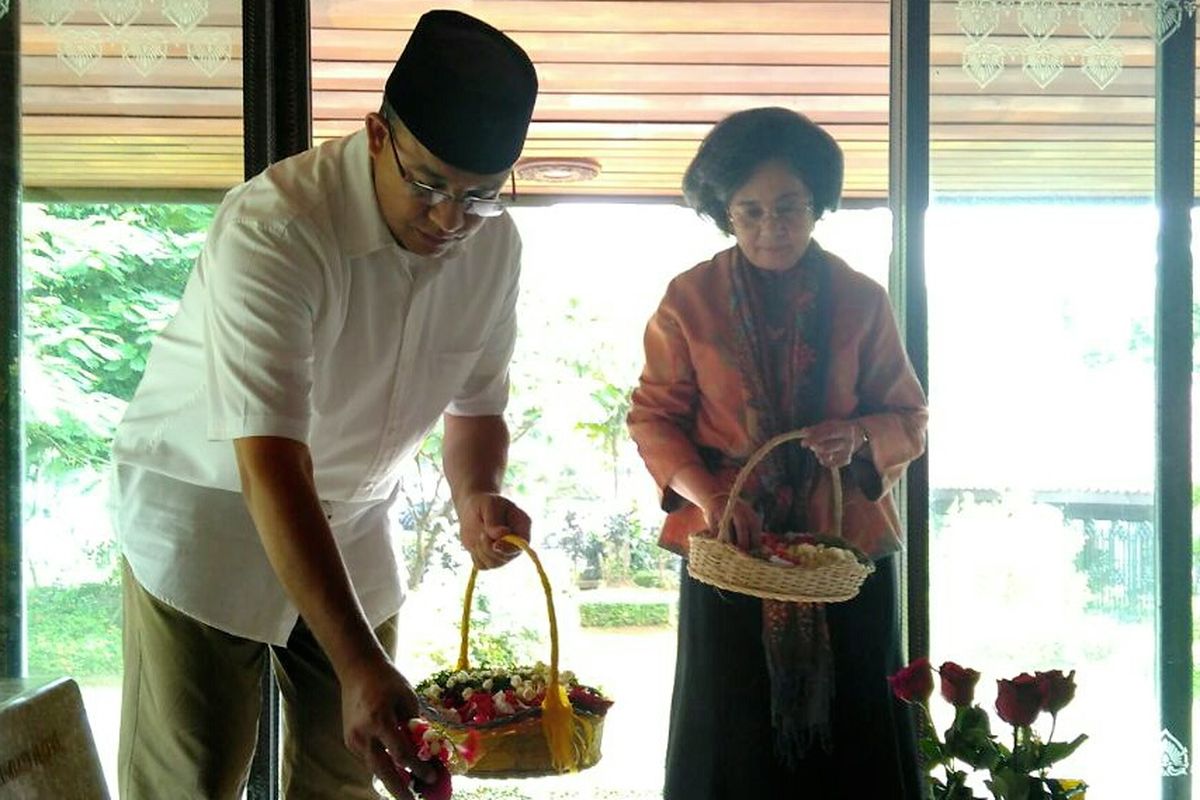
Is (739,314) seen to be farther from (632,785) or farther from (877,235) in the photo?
(632,785)

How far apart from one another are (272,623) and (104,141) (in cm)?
137

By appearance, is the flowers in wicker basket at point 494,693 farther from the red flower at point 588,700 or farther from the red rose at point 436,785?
the red rose at point 436,785

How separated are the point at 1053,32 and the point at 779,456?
4.47 ft

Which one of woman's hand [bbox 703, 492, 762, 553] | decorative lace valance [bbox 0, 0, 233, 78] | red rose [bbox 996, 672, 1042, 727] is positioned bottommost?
red rose [bbox 996, 672, 1042, 727]

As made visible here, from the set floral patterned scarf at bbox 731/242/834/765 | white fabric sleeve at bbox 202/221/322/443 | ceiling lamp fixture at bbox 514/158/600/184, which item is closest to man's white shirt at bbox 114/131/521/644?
white fabric sleeve at bbox 202/221/322/443

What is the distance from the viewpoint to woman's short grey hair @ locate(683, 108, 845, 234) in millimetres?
2023

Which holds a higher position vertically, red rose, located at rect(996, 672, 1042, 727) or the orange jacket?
the orange jacket

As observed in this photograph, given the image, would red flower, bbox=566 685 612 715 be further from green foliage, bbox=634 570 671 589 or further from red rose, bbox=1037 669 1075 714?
green foliage, bbox=634 570 671 589

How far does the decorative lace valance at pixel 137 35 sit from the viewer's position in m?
2.38

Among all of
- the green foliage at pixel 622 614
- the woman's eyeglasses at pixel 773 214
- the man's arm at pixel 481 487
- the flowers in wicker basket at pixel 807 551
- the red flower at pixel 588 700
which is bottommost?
the green foliage at pixel 622 614

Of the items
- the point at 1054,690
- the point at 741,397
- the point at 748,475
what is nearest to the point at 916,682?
the point at 1054,690

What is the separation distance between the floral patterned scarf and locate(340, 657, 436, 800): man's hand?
3.18 ft

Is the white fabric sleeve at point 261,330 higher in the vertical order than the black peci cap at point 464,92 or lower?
lower

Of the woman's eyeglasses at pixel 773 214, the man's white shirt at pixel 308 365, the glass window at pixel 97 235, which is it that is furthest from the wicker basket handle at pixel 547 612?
the glass window at pixel 97 235
